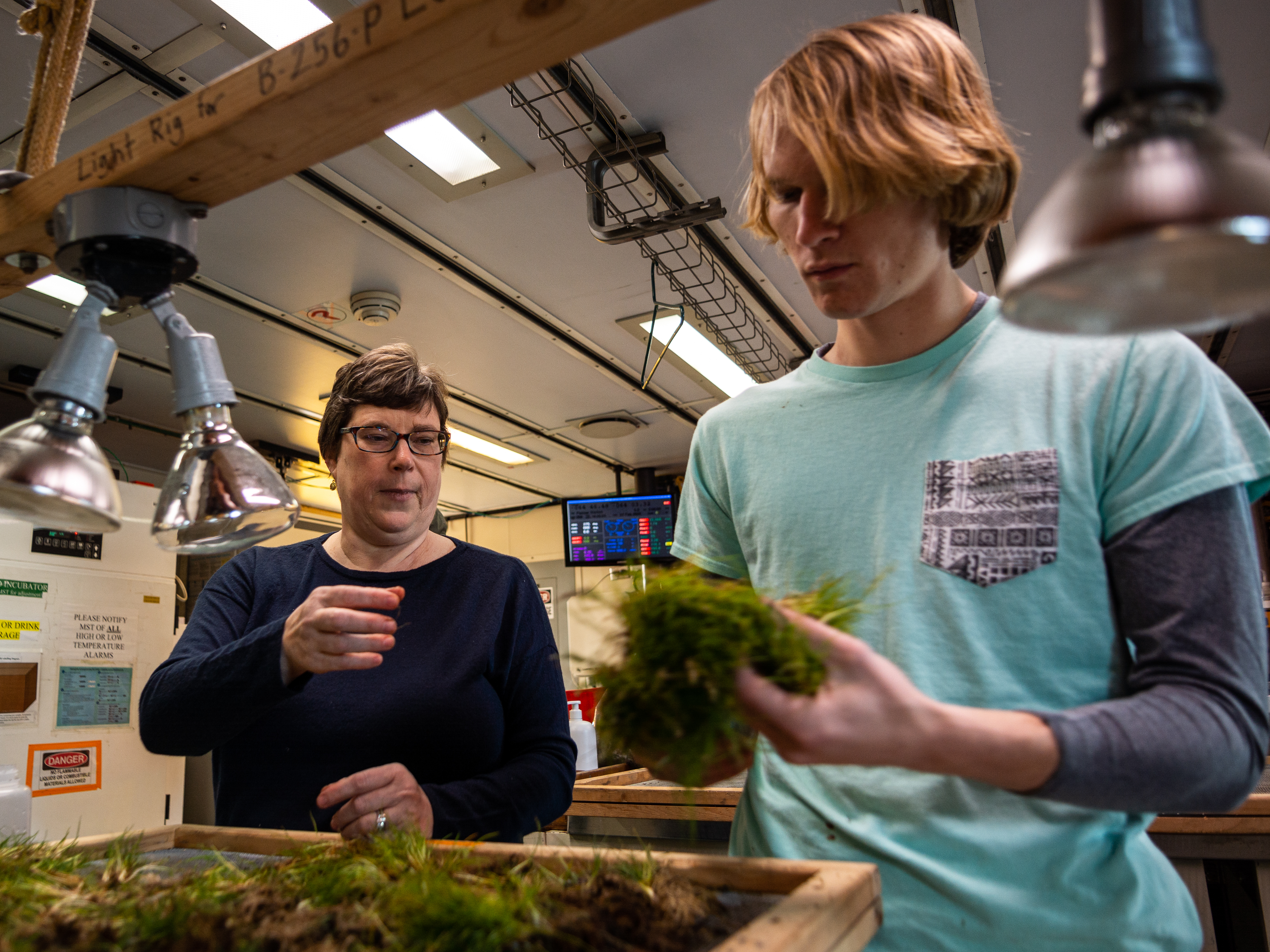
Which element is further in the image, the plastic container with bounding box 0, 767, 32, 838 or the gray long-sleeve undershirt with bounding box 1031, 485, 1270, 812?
the plastic container with bounding box 0, 767, 32, 838

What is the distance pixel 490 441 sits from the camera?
5.32m

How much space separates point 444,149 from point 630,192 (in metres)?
0.60

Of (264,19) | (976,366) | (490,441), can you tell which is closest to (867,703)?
(976,366)

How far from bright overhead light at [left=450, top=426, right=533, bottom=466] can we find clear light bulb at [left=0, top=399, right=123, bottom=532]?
14.1 feet

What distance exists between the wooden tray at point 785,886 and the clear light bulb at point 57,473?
47 centimetres

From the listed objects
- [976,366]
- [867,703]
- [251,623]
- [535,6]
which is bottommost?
[867,703]

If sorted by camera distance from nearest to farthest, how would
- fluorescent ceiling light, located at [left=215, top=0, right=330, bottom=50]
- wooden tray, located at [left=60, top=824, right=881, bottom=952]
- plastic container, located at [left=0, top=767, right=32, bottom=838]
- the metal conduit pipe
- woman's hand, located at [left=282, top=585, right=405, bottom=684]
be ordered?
wooden tray, located at [left=60, top=824, right=881, bottom=952] → woman's hand, located at [left=282, top=585, right=405, bottom=684] → plastic container, located at [left=0, top=767, right=32, bottom=838] → fluorescent ceiling light, located at [left=215, top=0, right=330, bottom=50] → the metal conduit pipe

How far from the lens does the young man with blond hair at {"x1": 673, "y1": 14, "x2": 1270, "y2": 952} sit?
647 mm

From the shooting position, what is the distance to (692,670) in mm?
638

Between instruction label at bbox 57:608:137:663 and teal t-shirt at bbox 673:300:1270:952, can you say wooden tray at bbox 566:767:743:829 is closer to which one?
teal t-shirt at bbox 673:300:1270:952

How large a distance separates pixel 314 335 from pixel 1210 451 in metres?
3.58

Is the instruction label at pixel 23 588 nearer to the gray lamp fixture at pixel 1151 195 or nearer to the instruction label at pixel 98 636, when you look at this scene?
the instruction label at pixel 98 636

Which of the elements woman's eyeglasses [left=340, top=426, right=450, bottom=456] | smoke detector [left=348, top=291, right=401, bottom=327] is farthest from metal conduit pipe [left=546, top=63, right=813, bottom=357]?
smoke detector [left=348, top=291, right=401, bottom=327]

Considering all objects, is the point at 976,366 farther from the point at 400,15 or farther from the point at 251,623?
the point at 251,623
